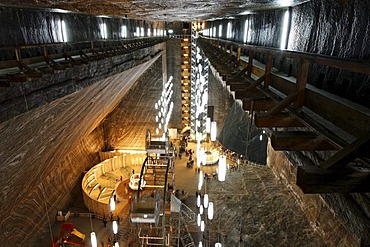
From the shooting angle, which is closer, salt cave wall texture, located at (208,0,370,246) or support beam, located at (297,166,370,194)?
support beam, located at (297,166,370,194)

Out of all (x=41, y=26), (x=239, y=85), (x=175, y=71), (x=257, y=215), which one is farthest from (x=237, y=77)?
(x=175, y=71)

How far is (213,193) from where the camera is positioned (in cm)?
922

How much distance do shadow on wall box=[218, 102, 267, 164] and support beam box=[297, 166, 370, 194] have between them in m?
8.52

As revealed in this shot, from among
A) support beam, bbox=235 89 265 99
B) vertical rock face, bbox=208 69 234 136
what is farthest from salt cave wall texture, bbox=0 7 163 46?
vertical rock face, bbox=208 69 234 136

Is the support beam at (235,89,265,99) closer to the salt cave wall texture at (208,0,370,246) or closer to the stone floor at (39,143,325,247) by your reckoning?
the salt cave wall texture at (208,0,370,246)

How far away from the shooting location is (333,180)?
159 centimetres

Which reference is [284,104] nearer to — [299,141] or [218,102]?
[299,141]

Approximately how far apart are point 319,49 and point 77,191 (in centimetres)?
1366

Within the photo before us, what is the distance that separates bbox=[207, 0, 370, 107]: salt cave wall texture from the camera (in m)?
2.58

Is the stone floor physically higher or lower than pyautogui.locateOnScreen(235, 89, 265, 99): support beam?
lower

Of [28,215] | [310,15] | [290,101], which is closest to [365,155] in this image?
[290,101]

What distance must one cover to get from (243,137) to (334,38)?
28.0 ft

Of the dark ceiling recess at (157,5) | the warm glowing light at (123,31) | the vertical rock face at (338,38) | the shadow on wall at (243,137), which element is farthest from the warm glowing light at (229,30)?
the vertical rock face at (338,38)

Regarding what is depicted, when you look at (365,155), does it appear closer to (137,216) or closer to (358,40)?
(358,40)
